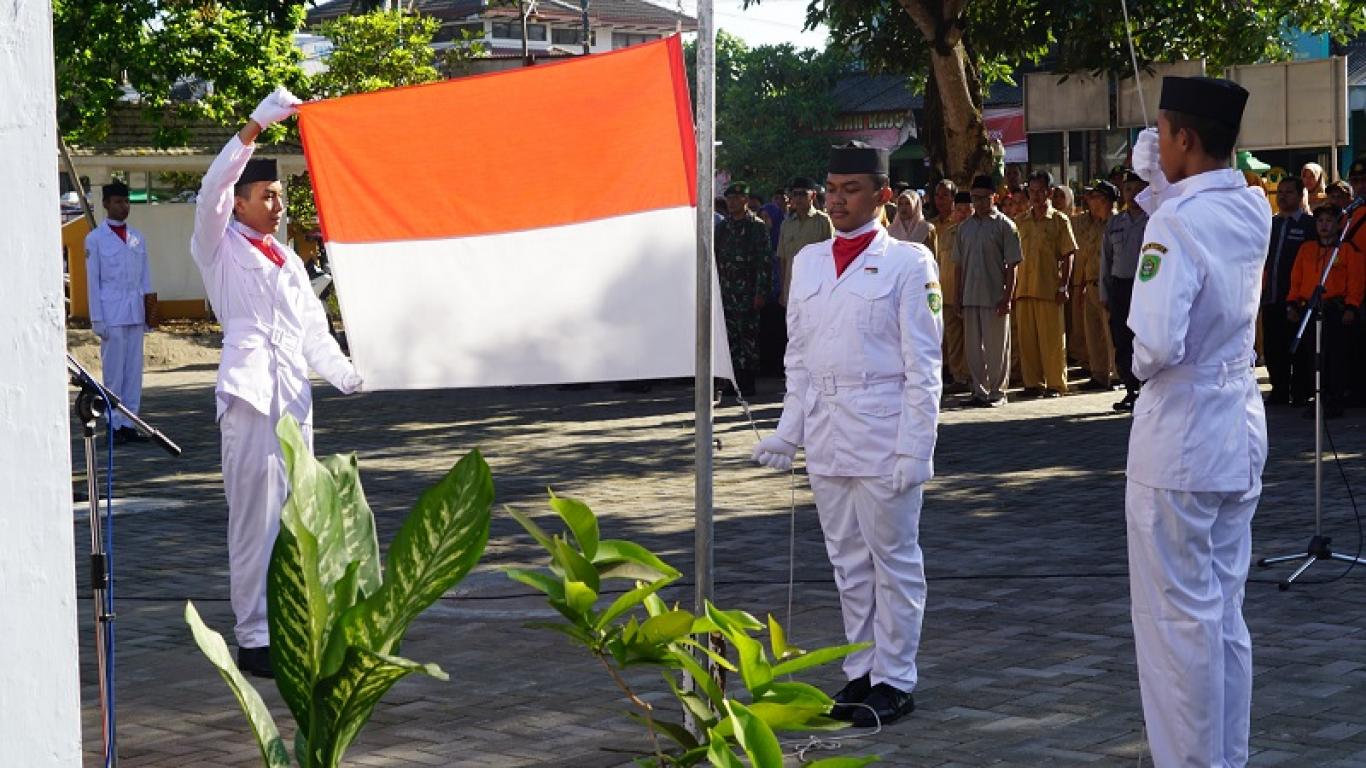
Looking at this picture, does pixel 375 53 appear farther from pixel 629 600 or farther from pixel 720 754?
pixel 720 754

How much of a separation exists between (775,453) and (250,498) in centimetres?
220

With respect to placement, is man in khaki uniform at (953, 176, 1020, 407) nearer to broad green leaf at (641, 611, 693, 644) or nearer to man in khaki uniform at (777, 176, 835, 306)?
man in khaki uniform at (777, 176, 835, 306)

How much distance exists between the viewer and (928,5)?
20094 millimetres

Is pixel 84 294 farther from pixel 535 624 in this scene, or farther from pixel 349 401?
pixel 535 624

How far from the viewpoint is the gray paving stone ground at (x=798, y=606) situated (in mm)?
6016

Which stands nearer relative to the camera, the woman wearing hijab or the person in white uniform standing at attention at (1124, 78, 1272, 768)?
the person in white uniform standing at attention at (1124, 78, 1272, 768)

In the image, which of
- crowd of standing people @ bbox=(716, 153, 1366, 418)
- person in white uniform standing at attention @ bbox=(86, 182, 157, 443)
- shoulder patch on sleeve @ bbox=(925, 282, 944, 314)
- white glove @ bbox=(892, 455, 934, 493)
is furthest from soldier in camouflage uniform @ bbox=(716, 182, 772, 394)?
white glove @ bbox=(892, 455, 934, 493)

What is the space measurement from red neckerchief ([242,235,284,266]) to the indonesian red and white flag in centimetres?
121

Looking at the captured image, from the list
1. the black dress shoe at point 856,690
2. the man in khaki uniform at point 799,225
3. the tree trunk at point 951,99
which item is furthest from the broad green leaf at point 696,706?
the tree trunk at point 951,99

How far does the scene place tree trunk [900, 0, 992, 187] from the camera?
65.9ft

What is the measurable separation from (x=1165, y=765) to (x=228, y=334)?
13.1 feet

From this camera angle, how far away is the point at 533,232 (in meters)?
5.88

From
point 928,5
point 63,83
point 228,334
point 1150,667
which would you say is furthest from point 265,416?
point 63,83

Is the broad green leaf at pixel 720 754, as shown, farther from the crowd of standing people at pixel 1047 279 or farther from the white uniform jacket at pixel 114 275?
the white uniform jacket at pixel 114 275
